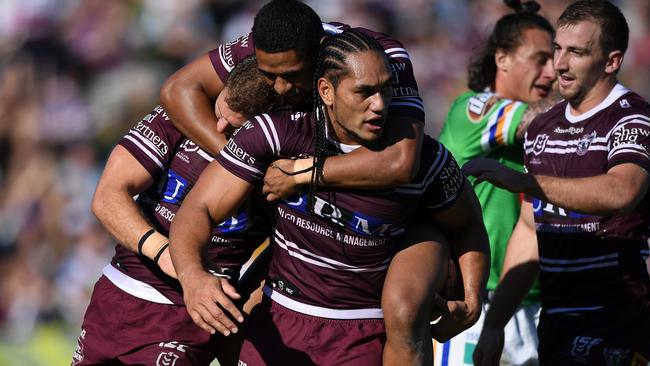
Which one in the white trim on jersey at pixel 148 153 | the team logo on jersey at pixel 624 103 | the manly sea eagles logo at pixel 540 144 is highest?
the team logo on jersey at pixel 624 103

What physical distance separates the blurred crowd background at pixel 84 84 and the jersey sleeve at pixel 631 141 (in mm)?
5527

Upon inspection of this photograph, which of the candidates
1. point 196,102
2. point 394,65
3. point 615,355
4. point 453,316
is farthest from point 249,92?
point 615,355

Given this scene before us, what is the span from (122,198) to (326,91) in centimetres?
126

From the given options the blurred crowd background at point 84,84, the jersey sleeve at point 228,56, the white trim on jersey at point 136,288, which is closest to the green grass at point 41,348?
the blurred crowd background at point 84,84

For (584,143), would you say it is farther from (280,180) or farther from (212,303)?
(212,303)

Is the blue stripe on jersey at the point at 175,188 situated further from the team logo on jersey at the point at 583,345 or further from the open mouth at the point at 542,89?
the open mouth at the point at 542,89

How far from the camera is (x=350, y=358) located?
13.4 feet

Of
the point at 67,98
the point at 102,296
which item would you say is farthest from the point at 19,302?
the point at 102,296

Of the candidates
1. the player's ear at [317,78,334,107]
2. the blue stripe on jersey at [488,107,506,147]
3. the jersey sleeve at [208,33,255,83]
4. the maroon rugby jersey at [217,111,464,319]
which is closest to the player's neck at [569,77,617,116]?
the blue stripe on jersey at [488,107,506,147]

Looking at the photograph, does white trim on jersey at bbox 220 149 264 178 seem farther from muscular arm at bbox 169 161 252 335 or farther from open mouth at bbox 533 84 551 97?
open mouth at bbox 533 84 551 97

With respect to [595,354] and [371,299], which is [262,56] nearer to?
[371,299]

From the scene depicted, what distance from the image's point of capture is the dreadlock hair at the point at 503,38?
6207 mm

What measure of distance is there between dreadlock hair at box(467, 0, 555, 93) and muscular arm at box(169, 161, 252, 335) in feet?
8.94

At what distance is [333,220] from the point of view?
4.12 m
